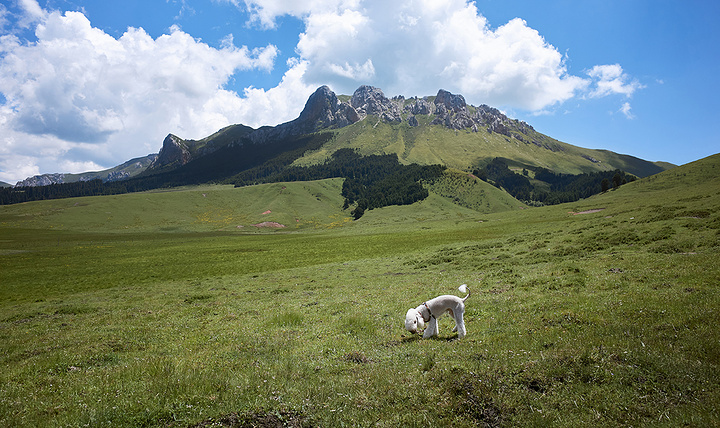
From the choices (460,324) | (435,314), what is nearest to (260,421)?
(435,314)

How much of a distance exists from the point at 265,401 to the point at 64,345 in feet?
A: 47.4

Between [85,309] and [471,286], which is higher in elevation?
[471,286]

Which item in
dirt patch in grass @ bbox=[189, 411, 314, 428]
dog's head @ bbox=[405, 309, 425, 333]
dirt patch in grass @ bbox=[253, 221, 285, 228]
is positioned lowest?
dirt patch in grass @ bbox=[253, 221, 285, 228]

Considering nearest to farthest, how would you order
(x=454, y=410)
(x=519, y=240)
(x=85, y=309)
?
(x=454, y=410)
(x=85, y=309)
(x=519, y=240)

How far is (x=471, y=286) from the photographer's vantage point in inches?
909

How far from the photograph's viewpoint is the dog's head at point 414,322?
1209cm

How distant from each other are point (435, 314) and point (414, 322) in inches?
43.5

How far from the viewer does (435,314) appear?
1264 cm

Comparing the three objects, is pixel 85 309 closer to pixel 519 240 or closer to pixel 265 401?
pixel 265 401

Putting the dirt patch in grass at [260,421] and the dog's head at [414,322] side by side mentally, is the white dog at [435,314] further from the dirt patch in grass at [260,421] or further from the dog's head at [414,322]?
the dirt patch in grass at [260,421]

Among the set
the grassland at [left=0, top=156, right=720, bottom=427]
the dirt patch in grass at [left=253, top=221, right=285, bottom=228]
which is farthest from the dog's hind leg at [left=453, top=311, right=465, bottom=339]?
the dirt patch in grass at [left=253, top=221, right=285, bottom=228]

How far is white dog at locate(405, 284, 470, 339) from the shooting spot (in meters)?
12.1

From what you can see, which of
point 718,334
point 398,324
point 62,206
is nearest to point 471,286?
point 398,324

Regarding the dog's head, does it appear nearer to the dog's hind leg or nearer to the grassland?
the grassland
